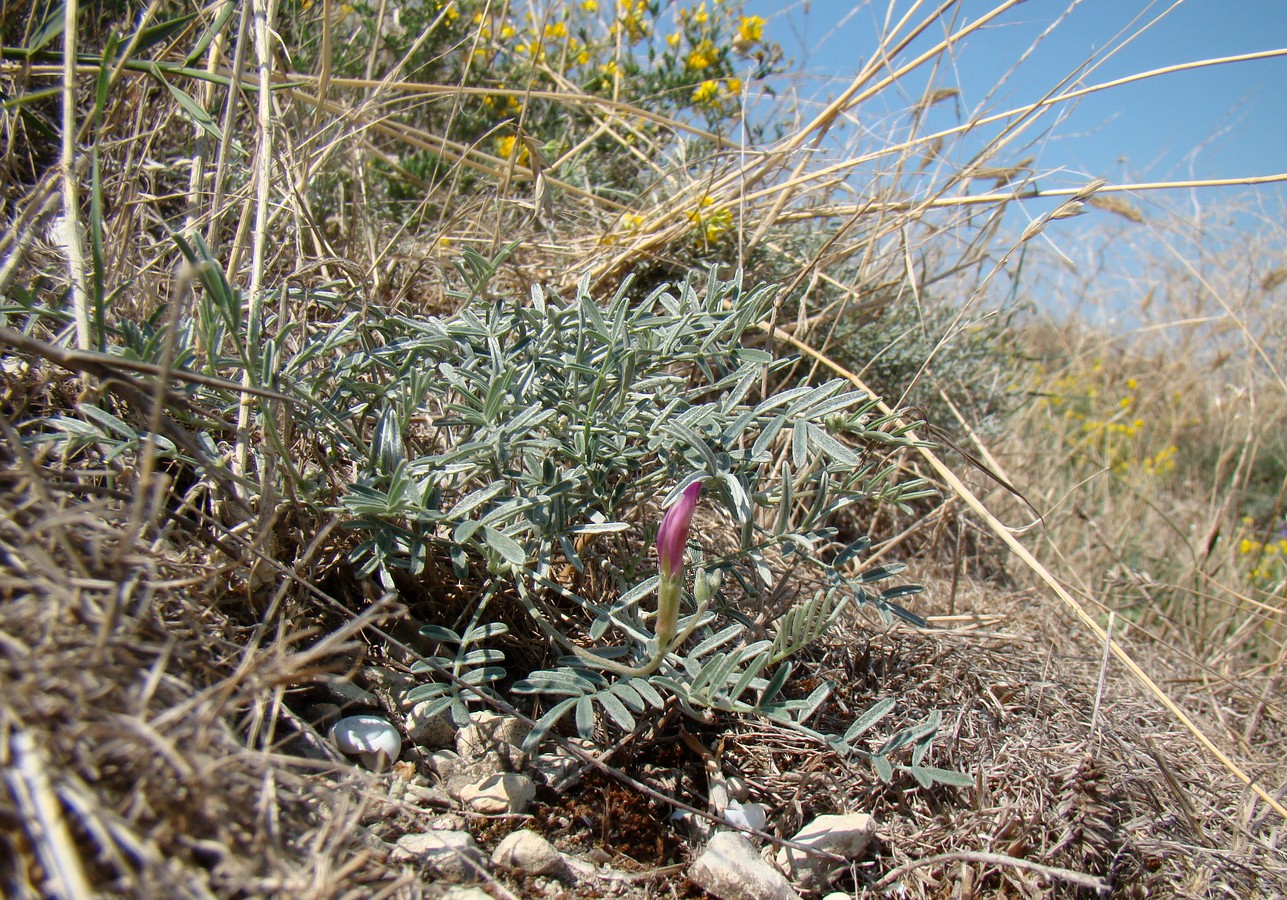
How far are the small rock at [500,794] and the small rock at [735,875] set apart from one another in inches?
8.9

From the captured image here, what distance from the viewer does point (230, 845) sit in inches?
26.2

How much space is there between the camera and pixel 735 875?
102 cm

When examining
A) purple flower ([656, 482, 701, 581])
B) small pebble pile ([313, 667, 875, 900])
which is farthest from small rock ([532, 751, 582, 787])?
purple flower ([656, 482, 701, 581])

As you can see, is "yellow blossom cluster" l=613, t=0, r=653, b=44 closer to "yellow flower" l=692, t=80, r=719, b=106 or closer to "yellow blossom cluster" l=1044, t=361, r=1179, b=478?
"yellow flower" l=692, t=80, r=719, b=106

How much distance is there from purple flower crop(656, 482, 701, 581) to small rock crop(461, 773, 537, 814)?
0.35 m

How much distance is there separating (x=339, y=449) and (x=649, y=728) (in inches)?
23.6

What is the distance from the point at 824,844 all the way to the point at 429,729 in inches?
21.6

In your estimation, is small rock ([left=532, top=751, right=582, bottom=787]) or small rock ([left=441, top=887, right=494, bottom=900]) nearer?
small rock ([left=441, top=887, right=494, bottom=900])

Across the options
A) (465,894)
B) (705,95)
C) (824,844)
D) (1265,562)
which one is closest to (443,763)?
(465,894)

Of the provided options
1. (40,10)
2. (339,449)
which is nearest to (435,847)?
(339,449)

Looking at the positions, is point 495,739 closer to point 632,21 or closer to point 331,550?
point 331,550

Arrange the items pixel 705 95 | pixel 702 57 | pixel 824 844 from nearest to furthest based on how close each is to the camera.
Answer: pixel 824 844 < pixel 705 95 < pixel 702 57

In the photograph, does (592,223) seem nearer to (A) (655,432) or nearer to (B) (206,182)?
(B) (206,182)

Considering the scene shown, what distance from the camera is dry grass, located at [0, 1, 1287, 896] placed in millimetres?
675
